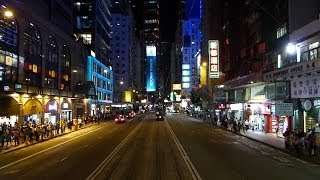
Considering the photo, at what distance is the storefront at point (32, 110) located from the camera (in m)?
53.0

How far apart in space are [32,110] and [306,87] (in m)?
31.8

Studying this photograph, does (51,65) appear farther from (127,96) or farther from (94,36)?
(127,96)

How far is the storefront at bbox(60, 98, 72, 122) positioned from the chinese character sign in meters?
40.0

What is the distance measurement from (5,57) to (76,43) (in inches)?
1567

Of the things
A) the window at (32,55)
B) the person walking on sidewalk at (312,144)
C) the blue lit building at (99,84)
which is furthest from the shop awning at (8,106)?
the blue lit building at (99,84)

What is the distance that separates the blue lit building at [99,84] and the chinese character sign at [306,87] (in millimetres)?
62804

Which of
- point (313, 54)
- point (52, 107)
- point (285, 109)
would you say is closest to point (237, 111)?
point (52, 107)

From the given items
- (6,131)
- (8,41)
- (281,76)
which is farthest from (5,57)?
(281,76)

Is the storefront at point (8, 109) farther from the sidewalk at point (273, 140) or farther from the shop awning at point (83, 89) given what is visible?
the shop awning at point (83, 89)

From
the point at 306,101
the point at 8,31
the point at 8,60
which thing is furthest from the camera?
the point at 8,31

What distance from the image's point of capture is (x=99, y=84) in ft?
415

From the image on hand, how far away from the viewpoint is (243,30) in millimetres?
74875

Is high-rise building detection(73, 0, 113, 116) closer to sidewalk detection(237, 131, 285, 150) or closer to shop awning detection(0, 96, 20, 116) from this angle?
shop awning detection(0, 96, 20, 116)

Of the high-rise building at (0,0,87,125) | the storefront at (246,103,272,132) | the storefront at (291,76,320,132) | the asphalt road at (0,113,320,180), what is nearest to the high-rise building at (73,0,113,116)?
the high-rise building at (0,0,87,125)
